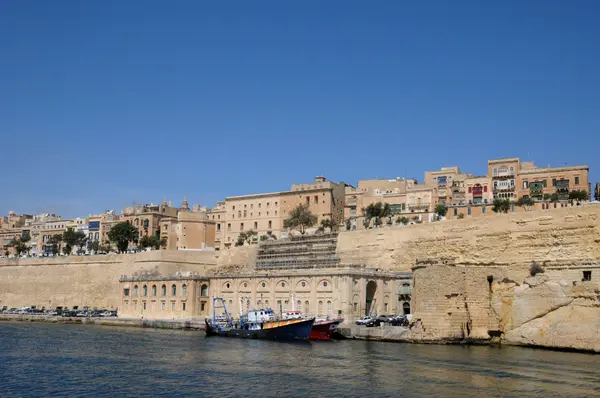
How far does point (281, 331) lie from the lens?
49094 mm

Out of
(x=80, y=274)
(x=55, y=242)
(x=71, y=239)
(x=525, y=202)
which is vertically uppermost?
(x=525, y=202)

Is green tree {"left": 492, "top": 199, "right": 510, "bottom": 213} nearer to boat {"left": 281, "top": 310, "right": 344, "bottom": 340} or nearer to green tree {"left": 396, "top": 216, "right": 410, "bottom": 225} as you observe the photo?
green tree {"left": 396, "top": 216, "right": 410, "bottom": 225}

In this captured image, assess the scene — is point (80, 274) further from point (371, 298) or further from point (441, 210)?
point (441, 210)

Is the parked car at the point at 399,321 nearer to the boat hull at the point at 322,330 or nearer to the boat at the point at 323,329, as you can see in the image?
the boat at the point at 323,329

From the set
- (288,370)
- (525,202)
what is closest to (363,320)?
(288,370)

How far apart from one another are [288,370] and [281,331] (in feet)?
55.9

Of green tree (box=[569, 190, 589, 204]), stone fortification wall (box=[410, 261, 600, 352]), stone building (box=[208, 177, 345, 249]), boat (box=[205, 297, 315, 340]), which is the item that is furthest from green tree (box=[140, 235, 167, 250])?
stone fortification wall (box=[410, 261, 600, 352])

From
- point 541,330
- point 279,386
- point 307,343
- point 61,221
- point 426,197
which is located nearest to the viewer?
point 279,386

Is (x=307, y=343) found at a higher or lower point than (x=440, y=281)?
lower

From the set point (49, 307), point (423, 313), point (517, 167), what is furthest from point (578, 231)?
point (49, 307)

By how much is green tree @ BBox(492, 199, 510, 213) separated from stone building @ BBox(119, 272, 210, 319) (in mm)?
29142

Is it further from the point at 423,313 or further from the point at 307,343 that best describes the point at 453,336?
the point at 307,343

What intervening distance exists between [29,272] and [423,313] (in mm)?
63845

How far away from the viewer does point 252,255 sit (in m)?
75.8
